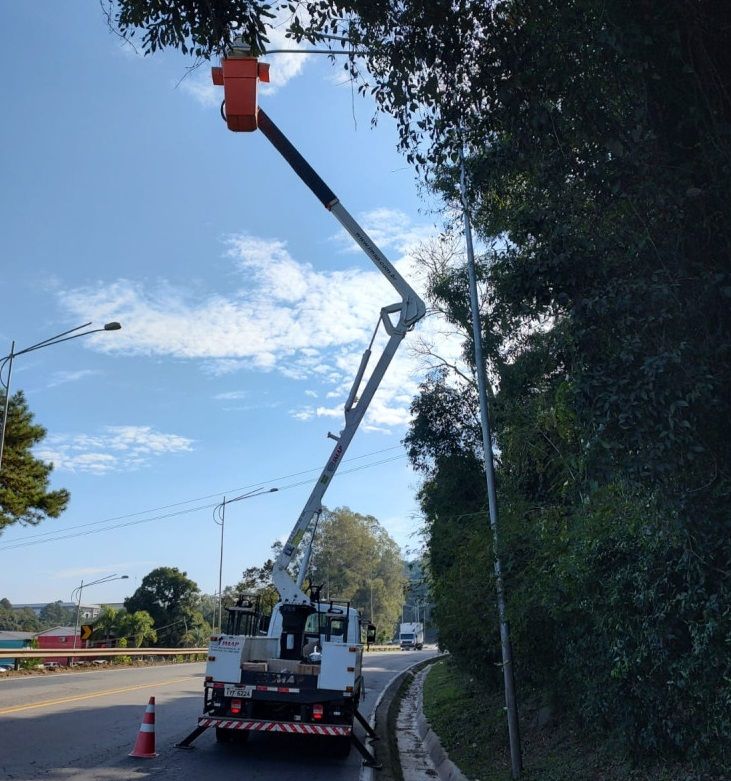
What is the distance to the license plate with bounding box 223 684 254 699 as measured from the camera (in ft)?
36.1

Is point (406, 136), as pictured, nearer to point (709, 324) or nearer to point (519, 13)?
point (519, 13)

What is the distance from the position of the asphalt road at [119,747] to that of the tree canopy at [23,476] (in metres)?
10.1

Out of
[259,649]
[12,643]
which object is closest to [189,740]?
[259,649]

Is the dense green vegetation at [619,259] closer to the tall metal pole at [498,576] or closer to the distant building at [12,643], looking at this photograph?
the tall metal pole at [498,576]

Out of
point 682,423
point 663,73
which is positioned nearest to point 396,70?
point 663,73

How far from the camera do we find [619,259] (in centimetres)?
609

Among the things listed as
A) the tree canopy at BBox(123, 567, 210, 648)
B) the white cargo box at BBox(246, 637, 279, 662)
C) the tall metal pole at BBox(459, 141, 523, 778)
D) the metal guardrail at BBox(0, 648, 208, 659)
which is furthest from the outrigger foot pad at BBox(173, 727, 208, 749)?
the tree canopy at BBox(123, 567, 210, 648)

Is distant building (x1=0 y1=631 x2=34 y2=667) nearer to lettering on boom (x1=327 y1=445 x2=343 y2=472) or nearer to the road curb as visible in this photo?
the road curb

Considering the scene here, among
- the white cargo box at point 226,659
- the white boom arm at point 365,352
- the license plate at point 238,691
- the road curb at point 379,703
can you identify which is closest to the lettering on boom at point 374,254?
the white boom arm at point 365,352

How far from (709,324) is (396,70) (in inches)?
157

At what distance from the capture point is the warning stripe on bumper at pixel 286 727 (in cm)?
1079

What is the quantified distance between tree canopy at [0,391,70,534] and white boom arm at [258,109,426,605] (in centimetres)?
1644

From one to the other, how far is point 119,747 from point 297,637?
3.53m

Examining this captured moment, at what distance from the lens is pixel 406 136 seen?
7.82 m
